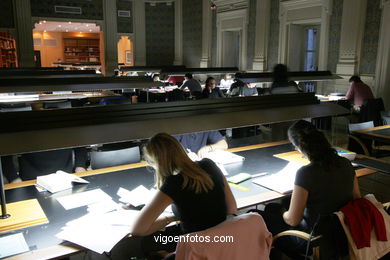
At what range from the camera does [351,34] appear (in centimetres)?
797

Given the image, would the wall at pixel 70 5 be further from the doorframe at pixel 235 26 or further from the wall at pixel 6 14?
the doorframe at pixel 235 26

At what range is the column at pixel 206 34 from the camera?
42.6 feet

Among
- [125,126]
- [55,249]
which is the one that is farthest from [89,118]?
[55,249]

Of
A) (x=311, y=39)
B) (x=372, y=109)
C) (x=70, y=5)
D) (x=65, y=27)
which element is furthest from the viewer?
(x=65, y=27)

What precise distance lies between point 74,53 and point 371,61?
16361 mm

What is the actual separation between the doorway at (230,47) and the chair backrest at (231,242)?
11144mm

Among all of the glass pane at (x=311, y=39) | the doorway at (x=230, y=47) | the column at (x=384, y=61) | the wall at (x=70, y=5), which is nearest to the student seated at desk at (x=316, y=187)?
the column at (x=384, y=61)

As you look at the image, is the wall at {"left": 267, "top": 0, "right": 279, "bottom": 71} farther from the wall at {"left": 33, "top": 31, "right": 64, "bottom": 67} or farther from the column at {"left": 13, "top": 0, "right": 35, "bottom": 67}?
the wall at {"left": 33, "top": 31, "right": 64, "bottom": 67}

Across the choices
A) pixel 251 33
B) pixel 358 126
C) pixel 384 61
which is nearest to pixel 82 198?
pixel 358 126

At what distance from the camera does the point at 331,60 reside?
863 centimetres

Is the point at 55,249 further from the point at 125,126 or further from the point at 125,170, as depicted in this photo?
the point at 125,170

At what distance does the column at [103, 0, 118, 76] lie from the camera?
13.9m

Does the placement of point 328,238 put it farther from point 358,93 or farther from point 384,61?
point 384,61

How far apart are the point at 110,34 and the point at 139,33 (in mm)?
1145
